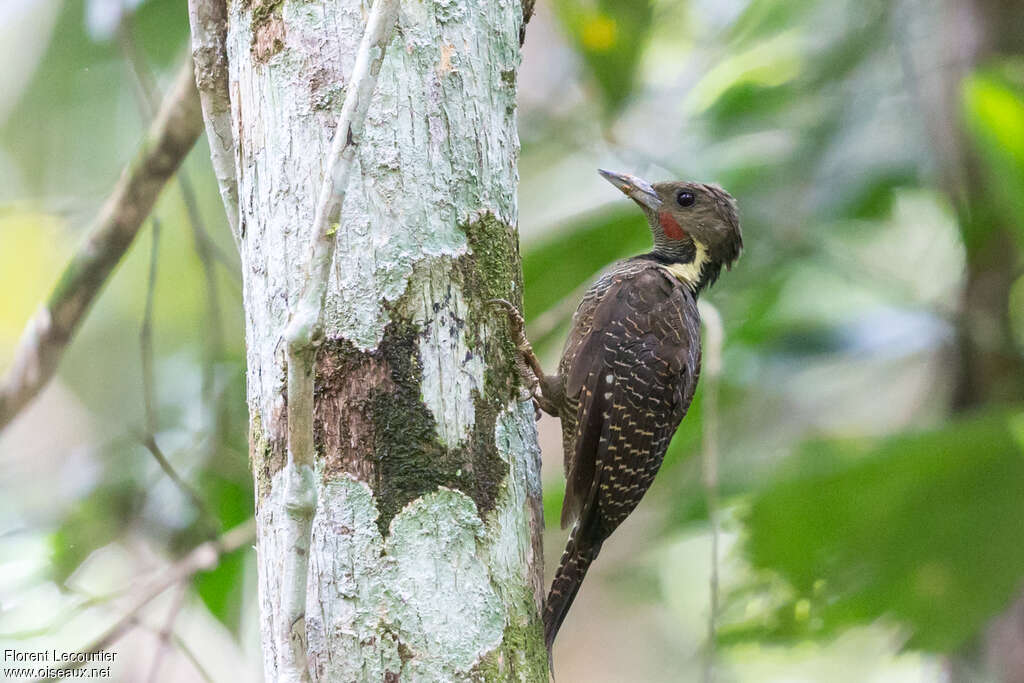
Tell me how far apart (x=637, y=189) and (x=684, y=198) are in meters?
0.21

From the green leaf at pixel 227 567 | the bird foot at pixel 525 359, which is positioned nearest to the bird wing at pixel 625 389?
the bird foot at pixel 525 359

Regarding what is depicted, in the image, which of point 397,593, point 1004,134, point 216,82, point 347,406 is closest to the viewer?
point 397,593

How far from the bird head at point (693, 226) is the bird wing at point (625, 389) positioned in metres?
0.30

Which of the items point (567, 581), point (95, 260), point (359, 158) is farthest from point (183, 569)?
point (359, 158)

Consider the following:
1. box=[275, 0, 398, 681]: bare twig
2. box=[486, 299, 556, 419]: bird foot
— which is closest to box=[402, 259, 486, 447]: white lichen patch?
box=[486, 299, 556, 419]: bird foot

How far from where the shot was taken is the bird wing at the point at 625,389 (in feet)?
10.2

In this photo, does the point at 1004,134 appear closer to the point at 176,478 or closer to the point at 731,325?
the point at 731,325

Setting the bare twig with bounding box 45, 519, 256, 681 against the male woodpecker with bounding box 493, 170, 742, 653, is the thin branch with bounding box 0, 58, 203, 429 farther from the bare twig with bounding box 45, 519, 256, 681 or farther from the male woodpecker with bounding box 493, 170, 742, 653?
the male woodpecker with bounding box 493, 170, 742, 653

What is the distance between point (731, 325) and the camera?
4.27 m

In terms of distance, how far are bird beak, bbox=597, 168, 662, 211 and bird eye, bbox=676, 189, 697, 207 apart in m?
0.07

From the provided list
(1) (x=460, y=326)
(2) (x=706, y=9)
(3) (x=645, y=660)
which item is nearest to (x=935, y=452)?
(1) (x=460, y=326)

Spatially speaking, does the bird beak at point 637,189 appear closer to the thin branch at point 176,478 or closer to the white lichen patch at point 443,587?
the thin branch at point 176,478

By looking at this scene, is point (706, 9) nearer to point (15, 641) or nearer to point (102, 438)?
point (102, 438)

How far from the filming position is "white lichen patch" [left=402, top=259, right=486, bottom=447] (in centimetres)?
209
